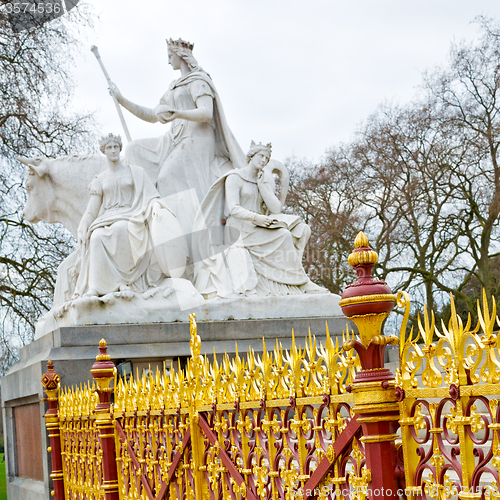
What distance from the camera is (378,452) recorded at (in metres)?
2.58

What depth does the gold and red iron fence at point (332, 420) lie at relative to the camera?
2.27 metres

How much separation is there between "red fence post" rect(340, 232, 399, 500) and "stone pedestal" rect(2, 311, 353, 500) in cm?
555

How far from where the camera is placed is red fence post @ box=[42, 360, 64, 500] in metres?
7.59

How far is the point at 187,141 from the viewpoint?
10.6 metres

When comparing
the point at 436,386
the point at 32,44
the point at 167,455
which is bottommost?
the point at 167,455

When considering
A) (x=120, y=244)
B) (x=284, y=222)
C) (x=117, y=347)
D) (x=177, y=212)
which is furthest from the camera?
(x=177, y=212)

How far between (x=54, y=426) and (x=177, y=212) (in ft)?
11.6

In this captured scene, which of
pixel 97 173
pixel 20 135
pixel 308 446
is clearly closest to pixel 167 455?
pixel 308 446

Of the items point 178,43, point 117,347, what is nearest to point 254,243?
point 117,347

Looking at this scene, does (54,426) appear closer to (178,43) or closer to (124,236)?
(124,236)

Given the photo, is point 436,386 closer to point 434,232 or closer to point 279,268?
point 279,268

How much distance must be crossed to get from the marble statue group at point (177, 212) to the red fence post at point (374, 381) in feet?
22.0

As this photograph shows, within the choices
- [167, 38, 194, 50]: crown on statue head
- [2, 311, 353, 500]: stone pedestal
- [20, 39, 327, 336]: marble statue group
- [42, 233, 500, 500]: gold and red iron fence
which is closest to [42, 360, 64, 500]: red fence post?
[2, 311, 353, 500]: stone pedestal

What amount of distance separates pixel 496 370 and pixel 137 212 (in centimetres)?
795
